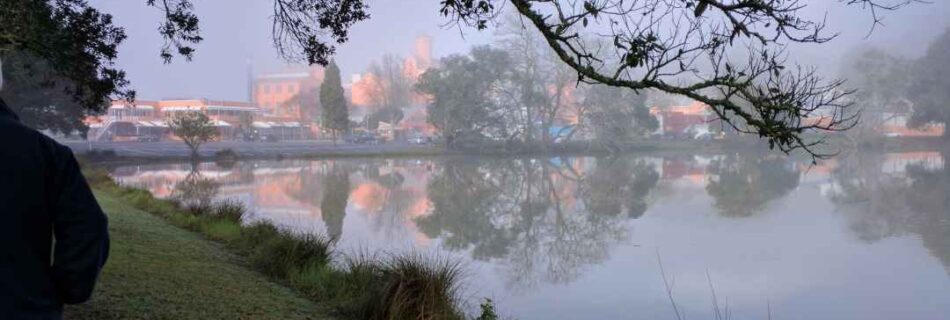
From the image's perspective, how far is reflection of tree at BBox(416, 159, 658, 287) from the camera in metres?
9.22

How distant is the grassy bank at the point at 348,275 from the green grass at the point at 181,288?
103 millimetres

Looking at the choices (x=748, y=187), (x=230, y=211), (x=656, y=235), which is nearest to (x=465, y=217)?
(x=656, y=235)

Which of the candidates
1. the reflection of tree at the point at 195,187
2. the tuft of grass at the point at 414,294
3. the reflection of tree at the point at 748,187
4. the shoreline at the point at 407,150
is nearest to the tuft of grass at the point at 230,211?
the reflection of tree at the point at 195,187

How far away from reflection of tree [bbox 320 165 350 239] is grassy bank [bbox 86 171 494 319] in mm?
790

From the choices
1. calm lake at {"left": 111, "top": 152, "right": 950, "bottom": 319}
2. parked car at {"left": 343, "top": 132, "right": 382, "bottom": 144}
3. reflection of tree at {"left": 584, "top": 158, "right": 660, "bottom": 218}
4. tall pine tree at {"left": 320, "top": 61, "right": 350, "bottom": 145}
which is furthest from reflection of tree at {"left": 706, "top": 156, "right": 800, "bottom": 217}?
parked car at {"left": 343, "top": 132, "right": 382, "bottom": 144}

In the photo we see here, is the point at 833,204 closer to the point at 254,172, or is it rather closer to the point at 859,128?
the point at 254,172

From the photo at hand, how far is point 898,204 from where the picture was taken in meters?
15.2

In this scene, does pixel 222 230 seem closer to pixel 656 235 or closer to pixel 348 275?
pixel 348 275

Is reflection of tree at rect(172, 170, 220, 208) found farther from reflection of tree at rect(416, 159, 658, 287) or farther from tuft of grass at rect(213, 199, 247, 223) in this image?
reflection of tree at rect(416, 159, 658, 287)

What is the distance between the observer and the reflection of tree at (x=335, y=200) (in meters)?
12.0

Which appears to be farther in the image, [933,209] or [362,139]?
[362,139]

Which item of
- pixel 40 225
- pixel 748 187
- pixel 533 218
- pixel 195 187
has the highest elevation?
pixel 40 225

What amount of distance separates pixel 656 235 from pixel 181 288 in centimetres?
803

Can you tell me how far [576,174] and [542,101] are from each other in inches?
672
